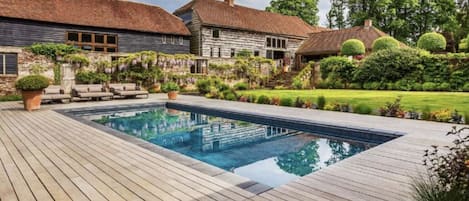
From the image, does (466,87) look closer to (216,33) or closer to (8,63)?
(216,33)

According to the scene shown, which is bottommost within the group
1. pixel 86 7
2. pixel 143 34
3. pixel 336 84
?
pixel 336 84

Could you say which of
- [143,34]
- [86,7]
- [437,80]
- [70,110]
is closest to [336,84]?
[437,80]

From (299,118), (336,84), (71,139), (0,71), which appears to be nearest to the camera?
(71,139)

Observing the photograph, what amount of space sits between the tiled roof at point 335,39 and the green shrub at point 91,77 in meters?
17.3

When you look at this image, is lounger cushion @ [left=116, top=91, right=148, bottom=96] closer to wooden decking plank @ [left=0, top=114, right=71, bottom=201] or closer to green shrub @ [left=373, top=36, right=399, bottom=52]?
wooden decking plank @ [left=0, top=114, right=71, bottom=201]

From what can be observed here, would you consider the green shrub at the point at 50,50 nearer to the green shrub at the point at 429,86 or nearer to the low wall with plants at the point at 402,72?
the low wall with plants at the point at 402,72

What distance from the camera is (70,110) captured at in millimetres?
9555

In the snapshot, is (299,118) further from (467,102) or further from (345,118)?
(467,102)

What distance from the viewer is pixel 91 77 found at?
15.1 metres

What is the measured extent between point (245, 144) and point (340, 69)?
14.5m

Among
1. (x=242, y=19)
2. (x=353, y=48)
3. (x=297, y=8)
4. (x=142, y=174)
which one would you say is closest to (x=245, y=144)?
(x=142, y=174)

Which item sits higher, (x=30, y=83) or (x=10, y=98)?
(x=30, y=83)

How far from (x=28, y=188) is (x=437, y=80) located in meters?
18.0

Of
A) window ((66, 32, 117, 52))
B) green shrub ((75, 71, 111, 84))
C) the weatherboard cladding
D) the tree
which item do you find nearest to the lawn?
green shrub ((75, 71, 111, 84))
